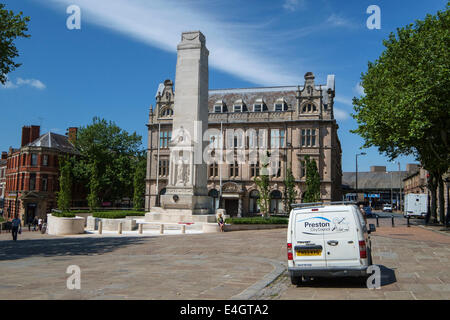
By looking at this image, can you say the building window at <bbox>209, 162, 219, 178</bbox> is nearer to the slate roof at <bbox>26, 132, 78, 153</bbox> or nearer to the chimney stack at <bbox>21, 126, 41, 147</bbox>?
the slate roof at <bbox>26, 132, 78, 153</bbox>

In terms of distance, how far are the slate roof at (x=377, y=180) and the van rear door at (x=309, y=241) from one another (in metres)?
117

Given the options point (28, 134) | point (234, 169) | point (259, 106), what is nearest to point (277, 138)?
point (259, 106)

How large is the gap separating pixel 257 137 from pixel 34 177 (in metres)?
35.0

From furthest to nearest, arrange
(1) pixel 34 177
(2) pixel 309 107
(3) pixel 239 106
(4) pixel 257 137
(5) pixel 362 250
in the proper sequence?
(3) pixel 239 106 < (1) pixel 34 177 < (4) pixel 257 137 < (2) pixel 309 107 < (5) pixel 362 250

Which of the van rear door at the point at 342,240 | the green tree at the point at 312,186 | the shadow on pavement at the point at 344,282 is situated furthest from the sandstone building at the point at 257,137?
the van rear door at the point at 342,240

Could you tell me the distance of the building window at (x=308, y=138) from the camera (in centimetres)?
5756

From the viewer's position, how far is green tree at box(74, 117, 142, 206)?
63094mm

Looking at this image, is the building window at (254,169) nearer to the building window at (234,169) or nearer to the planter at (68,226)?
the building window at (234,169)

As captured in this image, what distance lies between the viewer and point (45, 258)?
1582 cm

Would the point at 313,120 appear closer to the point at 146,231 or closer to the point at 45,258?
the point at 146,231

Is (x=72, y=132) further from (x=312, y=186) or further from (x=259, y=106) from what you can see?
(x=312, y=186)

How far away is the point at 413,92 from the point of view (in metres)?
26.8
